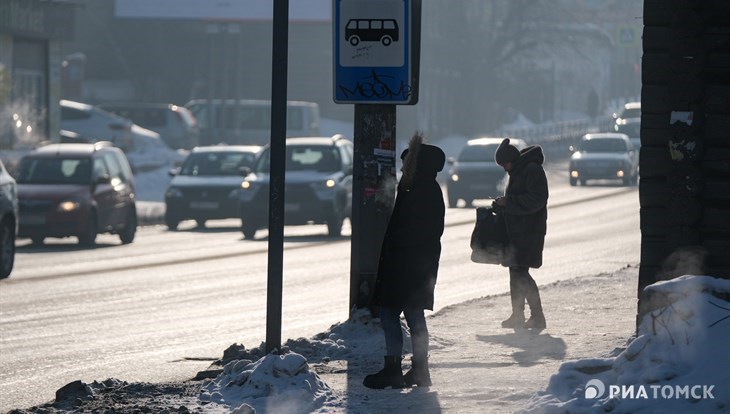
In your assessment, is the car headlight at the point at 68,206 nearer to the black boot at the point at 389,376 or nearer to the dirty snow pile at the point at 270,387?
the dirty snow pile at the point at 270,387

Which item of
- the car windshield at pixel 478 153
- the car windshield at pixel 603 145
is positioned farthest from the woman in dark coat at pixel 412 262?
the car windshield at pixel 603 145

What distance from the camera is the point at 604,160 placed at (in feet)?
150

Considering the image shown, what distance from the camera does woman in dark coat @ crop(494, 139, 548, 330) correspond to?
45.1 feet

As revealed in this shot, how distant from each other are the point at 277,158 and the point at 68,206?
15916 millimetres

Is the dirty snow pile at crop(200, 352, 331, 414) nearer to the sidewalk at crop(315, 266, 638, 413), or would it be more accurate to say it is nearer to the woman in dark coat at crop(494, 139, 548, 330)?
the sidewalk at crop(315, 266, 638, 413)

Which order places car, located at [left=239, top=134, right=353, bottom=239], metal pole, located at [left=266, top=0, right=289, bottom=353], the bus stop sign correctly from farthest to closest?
car, located at [left=239, top=134, right=353, bottom=239] < the bus stop sign < metal pole, located at [left=266, top=0, right=289, bottom=353]

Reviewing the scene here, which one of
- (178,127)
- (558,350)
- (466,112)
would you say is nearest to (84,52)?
(466,112)

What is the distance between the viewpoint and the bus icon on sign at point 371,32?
11.7 metres

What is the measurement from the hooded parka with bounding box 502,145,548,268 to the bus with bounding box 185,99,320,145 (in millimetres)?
38851

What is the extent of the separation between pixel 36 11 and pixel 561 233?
26.3m

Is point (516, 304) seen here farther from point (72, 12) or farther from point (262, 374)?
point (72, 12)

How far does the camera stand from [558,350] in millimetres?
12047

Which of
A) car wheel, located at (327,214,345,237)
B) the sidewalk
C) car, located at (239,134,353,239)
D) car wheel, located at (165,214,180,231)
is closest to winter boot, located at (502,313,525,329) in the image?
the sidewalk

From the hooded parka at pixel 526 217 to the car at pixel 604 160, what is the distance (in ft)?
105
